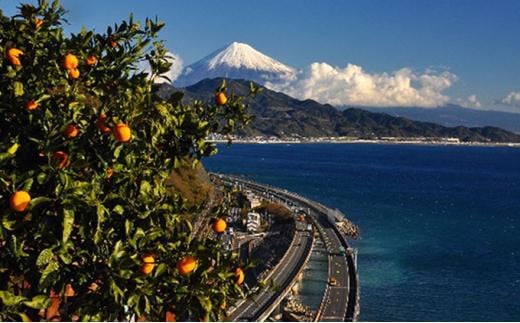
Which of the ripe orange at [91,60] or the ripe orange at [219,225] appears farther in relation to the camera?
the ripe orange at [219,225]

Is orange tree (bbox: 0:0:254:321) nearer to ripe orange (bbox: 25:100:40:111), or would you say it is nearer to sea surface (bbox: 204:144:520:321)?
ripe orange (bbox: 25:100:40:111)

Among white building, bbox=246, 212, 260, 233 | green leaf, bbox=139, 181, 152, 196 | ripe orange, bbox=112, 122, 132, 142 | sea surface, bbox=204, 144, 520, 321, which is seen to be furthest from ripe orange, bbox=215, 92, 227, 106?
white building, bbox=246, 212, 260, 233

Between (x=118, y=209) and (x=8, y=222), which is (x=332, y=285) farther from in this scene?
(x=8, y=222)

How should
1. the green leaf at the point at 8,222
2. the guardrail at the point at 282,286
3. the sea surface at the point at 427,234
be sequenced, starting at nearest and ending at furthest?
the green leaf at the point at 8,222, the guardrail at the point at 282,286, the sea surface at the point at 427,234

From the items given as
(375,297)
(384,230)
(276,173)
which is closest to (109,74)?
(375,297)

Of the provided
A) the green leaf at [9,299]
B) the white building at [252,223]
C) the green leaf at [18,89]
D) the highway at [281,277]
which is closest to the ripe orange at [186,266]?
the green leaf at [9,299]

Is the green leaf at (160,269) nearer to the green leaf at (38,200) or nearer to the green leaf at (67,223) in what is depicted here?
the green leaf at (67,223)

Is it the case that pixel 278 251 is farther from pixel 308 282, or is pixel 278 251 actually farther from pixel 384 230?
pixel 384 230
